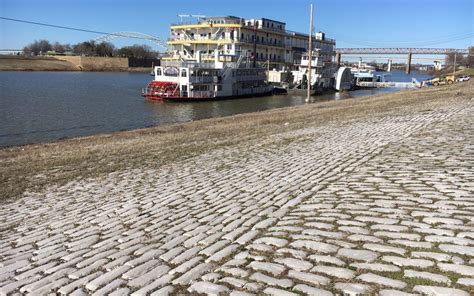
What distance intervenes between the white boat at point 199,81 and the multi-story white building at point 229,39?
7.53 metres

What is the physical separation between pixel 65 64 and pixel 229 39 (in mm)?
76248

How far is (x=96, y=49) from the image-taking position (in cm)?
14700

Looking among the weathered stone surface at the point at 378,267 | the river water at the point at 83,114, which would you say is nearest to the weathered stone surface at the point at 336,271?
the weathered stone surface at the point at 378,267

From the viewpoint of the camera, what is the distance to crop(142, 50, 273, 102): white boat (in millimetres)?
46125

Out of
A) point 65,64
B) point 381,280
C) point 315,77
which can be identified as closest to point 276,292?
point 381,280

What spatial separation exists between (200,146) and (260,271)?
9259 millimetres

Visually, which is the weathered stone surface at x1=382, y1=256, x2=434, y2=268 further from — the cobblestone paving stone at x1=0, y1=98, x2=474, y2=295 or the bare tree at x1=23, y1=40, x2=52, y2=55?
the bare tree at x1=23, y1=40, x2=52, y2=55

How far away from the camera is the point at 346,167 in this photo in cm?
777

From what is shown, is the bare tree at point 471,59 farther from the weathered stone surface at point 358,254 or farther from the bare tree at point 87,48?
the weathered stone surface at point 358,254

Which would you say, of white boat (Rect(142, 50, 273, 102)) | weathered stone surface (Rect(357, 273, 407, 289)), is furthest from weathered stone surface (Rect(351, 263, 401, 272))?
white boat (Rect(142, 50, 273, 102))

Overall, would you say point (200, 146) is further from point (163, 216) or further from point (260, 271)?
point (260, 271)

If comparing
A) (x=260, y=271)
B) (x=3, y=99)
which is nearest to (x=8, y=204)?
(x=260, y=271)

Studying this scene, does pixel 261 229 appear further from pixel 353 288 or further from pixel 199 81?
pixel 199 81

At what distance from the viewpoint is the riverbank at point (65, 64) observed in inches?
4569
